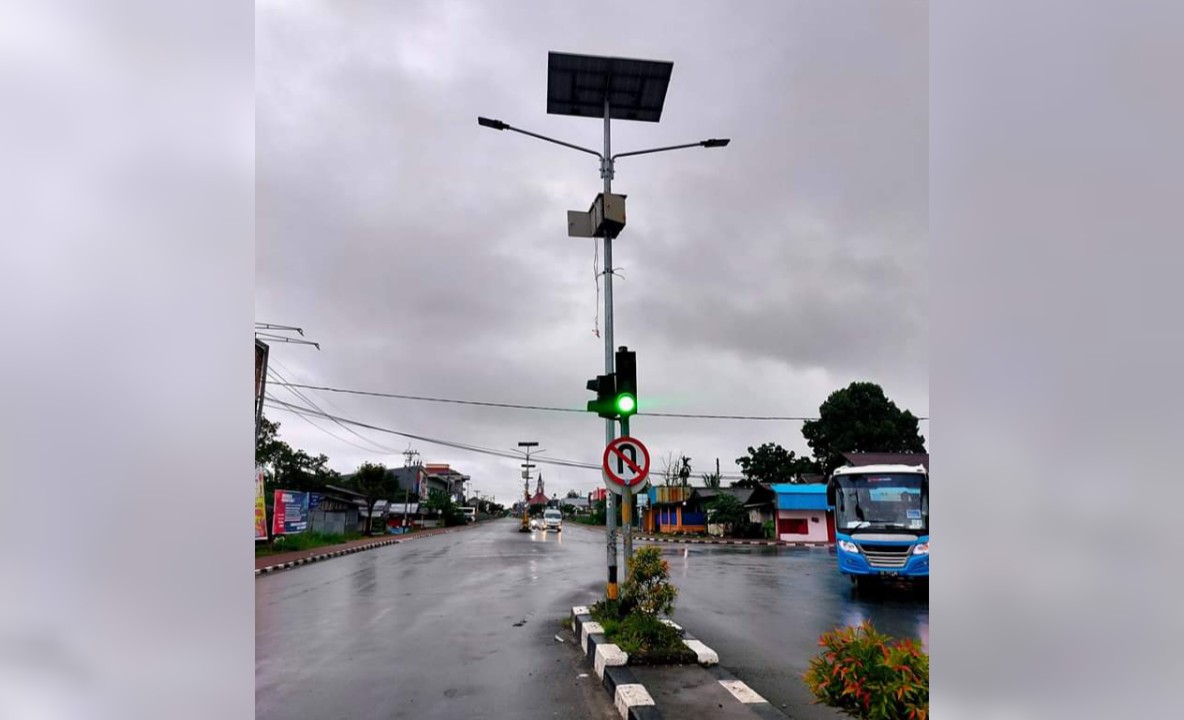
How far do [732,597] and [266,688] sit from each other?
759 cm

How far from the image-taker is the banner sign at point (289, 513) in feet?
74.6

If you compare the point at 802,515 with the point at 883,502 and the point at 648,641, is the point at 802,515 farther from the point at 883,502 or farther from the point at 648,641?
the point at 648,641

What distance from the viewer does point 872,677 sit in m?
2.76

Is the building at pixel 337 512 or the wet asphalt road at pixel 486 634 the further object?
the building at pixel 337 512

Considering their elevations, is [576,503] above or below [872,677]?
below

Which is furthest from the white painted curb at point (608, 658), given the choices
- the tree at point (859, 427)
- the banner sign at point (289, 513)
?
the tree at point (859, 427)

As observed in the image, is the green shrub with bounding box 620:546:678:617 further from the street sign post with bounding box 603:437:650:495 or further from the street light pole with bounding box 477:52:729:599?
the street sign post with bounding box 603:437:650:495

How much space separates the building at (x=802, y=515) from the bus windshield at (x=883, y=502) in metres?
19.6

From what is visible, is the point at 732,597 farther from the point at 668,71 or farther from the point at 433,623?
the point at 668,71

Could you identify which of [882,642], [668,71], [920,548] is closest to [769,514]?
[920,548]

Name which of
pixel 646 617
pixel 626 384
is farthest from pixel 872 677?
pixel 626 384

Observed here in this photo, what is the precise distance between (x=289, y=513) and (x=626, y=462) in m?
21.2

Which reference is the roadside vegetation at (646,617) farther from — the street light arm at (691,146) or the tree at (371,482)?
the tree at (371,482)

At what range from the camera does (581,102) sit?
7.35 metres
